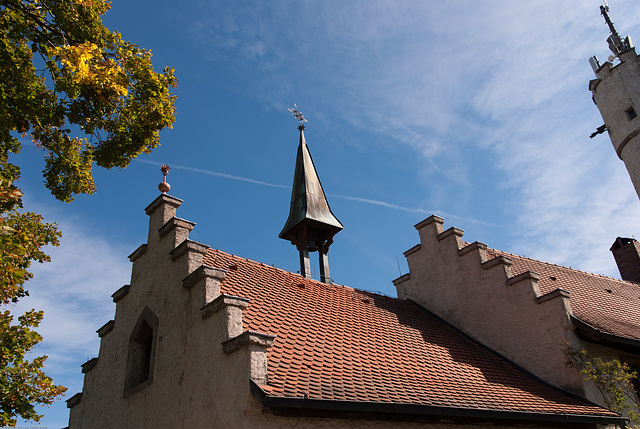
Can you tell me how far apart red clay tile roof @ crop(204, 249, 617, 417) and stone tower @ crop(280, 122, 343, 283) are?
7.31ft

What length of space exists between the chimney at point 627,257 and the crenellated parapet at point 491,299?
8436 millimetres

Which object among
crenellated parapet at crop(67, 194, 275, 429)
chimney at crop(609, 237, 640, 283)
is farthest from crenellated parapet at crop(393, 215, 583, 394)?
chimney at crop(609, 237, 640, 283)

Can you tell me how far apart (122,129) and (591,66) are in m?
21.1

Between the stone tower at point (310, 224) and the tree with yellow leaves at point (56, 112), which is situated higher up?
the stone tower at point (310, 224)

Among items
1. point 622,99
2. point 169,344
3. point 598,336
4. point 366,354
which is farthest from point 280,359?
point 622,99

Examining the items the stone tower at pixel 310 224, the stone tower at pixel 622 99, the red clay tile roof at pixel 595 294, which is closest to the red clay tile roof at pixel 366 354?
the stone tower at pixel 310 224

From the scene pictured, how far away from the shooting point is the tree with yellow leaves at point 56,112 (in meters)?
6.82

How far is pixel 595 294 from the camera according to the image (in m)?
15.4

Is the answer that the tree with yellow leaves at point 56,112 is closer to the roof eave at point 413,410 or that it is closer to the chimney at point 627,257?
the roof eave at point 413,410

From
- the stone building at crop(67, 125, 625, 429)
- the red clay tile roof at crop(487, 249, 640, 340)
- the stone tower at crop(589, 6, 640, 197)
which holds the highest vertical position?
the stone tower at crop(589, 6, 640, 197)

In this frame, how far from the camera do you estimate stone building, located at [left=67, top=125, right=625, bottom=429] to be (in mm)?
7273

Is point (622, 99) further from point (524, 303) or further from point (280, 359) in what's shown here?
point (280, 359)

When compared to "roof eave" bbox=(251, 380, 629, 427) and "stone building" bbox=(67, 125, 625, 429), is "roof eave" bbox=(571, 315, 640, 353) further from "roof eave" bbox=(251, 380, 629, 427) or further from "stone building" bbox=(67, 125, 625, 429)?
"roof eave" bbox=(251, 380, 629, 427)

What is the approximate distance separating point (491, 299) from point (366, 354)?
506 centimetres
